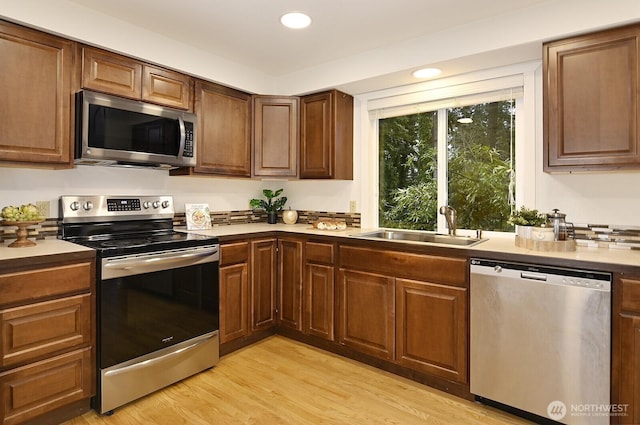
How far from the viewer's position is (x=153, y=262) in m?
2.21

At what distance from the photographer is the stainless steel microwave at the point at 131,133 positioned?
2215 mm

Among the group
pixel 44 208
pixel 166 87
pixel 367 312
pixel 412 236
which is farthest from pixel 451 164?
pixel 44 208

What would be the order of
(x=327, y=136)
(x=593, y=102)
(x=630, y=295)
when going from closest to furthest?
(x=630, y=295)
(x=593, y=102)
(x=327, y=136)

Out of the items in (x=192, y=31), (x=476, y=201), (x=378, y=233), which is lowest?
(x=378, y=233)

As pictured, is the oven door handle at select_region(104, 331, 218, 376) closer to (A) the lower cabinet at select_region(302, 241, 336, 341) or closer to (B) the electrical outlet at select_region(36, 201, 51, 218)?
(A) the lower cabinet at select_region(302, 241, 336, 341)

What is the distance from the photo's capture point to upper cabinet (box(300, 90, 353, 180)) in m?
3.16

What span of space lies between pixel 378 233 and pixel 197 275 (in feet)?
4.74

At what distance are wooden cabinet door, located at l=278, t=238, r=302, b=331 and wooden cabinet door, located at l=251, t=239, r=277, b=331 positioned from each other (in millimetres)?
61

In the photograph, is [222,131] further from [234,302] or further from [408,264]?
[408,264]

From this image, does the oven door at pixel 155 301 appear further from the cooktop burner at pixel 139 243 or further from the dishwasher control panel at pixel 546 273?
the dishwasher control panel at pixel 546 273

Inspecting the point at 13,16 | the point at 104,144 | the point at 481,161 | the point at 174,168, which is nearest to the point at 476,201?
the point at 481,161

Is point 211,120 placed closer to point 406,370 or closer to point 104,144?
point 104,144

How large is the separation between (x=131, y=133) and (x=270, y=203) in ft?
5.21

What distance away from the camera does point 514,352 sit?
2002mm
